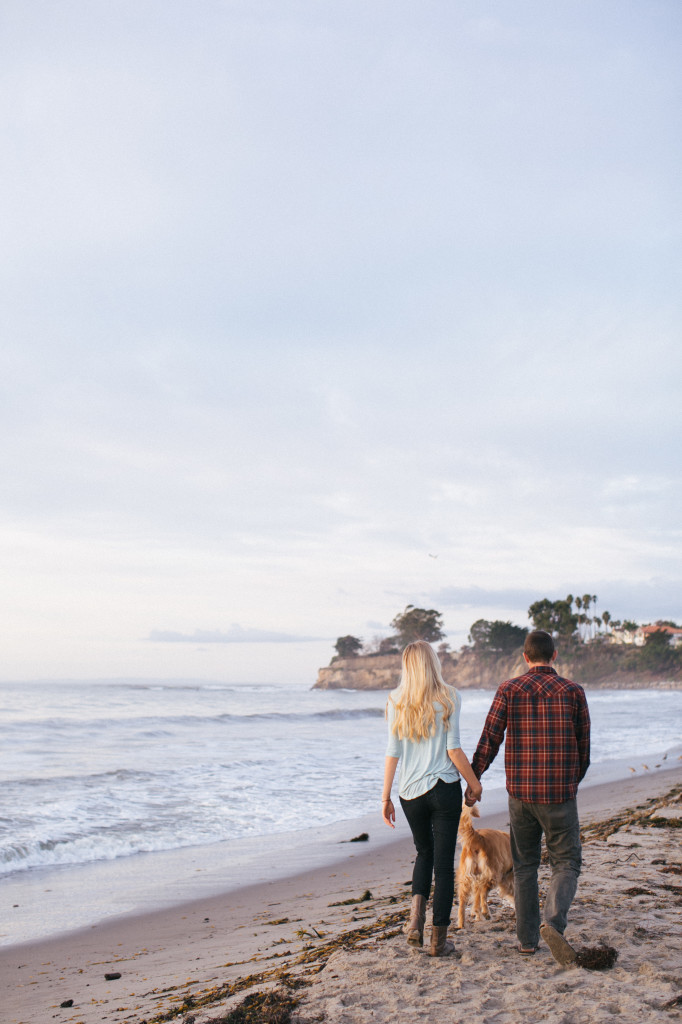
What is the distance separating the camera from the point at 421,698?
3869 mm

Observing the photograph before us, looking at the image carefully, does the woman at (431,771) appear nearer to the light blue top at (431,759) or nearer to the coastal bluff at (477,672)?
the light blue top at (431,759)

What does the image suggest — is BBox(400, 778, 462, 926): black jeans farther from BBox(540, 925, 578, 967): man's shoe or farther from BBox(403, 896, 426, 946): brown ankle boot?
BBox(540, 925, 578, 967): man's shoe

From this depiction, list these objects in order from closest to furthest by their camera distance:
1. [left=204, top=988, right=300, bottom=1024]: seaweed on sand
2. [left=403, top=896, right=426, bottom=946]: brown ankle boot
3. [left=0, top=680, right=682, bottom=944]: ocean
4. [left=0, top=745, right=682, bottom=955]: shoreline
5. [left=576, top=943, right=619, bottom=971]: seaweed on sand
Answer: [left=204, top=988, right=300, bottom=1024]: seaweed on sand
[left=576, top=943, right=619, bottom=971]: seaweed on sand
[left=403, top=896, right=426, bottom=946]: brown ankle boot
[left=0, top=745, right=682, bottom=955]: shoreline
[left=0, top=680, right=682, bottom=944]: ocean

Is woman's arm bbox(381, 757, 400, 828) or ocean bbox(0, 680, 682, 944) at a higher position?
woman's arm bbox(381, 757, 400, 828)

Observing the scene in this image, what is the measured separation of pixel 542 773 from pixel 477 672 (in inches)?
4612

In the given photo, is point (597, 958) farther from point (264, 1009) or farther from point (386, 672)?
point (386, 672)

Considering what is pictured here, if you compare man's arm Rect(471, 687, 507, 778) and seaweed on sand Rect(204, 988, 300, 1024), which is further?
man's arm Rect(471, 687, 507, 778)

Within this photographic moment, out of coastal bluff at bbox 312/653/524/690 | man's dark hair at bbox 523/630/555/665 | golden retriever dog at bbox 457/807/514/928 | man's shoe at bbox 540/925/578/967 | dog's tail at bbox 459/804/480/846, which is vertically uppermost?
man's dark hair at bbox 523/630/555/665

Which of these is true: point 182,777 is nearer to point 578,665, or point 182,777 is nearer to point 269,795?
point 269,795

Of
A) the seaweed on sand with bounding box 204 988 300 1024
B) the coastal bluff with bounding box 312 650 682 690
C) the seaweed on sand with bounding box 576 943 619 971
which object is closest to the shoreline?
the seaweed on sand with bounding box 204 988 300 1024

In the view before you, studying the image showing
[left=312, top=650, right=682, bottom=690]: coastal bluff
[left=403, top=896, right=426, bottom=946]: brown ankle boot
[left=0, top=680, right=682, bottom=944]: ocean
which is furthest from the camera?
[left=312, top=650, right=682, bottom=690]: coastal bluff

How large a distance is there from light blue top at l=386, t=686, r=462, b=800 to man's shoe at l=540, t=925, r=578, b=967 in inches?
33.5

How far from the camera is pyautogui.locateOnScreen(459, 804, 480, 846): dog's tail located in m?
4.20

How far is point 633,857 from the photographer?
606 centimetres
